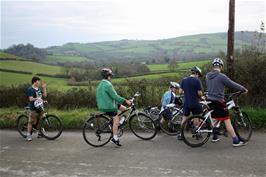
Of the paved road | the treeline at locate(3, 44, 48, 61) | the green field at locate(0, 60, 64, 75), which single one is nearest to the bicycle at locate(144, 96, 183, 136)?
the paved road

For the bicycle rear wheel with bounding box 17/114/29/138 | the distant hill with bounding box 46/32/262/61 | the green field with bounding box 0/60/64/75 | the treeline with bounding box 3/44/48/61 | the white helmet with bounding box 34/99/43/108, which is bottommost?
the bicycle rear wheel with bounding box 17/114/29/138

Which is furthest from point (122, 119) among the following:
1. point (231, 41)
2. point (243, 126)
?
point (231, 41)

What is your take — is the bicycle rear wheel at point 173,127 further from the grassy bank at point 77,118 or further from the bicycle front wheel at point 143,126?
the grassy bank at point 77,118

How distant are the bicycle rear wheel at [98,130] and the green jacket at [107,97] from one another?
0.38 metres

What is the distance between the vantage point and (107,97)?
9.49 meters

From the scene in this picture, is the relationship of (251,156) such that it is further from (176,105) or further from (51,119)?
(51,119)

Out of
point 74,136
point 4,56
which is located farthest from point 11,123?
point 4,56

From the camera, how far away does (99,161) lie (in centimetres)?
808

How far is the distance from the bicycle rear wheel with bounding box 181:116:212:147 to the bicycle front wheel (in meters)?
1.16

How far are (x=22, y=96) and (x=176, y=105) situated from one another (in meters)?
8.53

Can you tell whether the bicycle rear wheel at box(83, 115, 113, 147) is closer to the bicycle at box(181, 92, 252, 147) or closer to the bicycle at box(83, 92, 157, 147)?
the bicycle at box(83, 92, 157, 147)

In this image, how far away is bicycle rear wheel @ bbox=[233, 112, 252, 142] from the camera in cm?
909

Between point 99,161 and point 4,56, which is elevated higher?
point 4,56

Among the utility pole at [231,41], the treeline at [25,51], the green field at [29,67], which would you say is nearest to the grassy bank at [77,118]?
the utility pole at [231,41]
